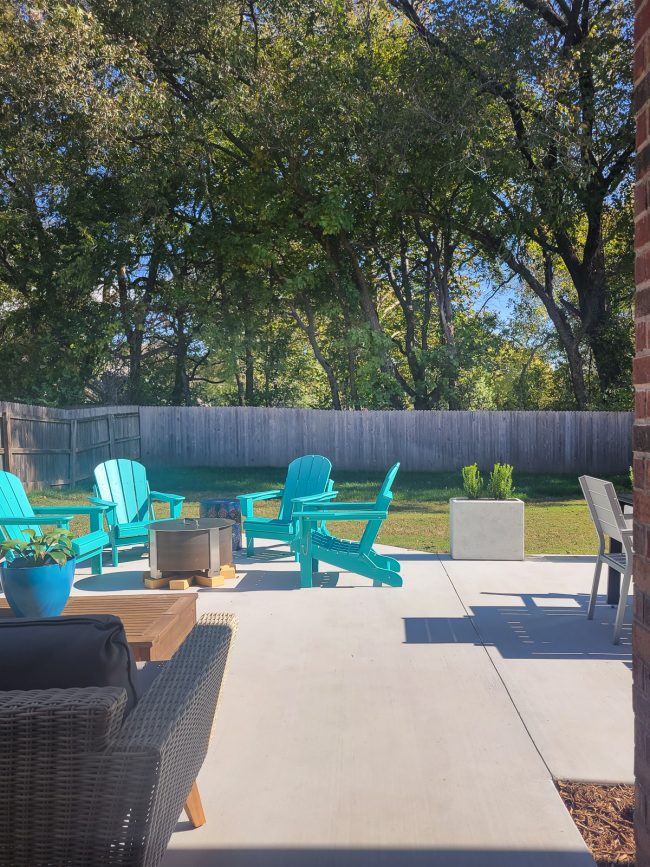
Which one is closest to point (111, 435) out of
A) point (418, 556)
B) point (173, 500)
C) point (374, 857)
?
point (173, 500)

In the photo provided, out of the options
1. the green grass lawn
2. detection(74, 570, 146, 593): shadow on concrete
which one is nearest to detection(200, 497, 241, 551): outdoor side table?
detection(74, 570, 146, 593): shadow on concrete

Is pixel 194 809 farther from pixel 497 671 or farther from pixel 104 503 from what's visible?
pixel 104 503

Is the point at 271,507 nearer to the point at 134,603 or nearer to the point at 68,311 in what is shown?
the point at 134,603

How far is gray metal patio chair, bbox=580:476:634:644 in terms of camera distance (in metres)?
4.21

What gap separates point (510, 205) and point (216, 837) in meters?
18.6

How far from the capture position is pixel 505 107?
58.4ft

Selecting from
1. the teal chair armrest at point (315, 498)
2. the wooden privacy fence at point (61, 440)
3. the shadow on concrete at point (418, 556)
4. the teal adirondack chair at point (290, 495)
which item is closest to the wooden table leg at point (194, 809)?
the teal chair armrest at point (315, 498)

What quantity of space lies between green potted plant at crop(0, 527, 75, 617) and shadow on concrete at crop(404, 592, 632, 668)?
190 centimetres

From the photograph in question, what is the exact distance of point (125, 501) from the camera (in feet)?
22.9

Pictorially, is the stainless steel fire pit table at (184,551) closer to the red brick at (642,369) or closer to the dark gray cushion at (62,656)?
the dark gray cushion at (62,656)

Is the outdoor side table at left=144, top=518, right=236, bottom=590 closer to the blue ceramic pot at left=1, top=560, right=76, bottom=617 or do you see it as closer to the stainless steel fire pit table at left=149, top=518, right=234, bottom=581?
the stainless steel fire pit table at left=149, top=518, right=234, bottom=581

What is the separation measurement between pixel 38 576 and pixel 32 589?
0.20 feet

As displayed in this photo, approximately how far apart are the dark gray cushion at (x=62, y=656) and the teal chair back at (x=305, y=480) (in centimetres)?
507

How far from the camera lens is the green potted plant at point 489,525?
6.84 metres
